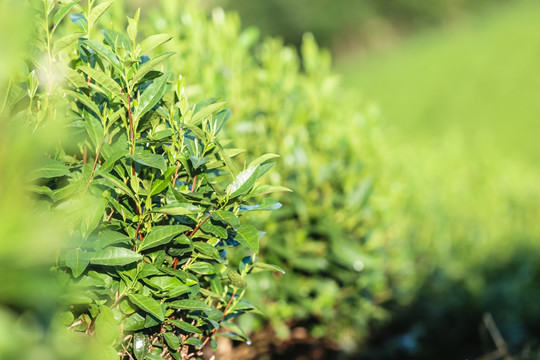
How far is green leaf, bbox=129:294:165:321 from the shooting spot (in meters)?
1.39

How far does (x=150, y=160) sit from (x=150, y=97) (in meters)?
0.20

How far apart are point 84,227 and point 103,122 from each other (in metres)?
0.33

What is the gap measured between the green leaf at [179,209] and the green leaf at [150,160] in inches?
4.3

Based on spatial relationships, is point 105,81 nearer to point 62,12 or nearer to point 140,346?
point 62,12

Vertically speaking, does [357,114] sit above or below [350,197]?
above

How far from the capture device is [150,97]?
150 centimetres

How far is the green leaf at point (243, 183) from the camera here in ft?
4.89

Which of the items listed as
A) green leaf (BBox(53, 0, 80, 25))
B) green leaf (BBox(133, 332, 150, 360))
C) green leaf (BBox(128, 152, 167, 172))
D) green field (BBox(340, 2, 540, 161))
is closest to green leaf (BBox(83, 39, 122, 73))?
green leaf (BBox(53, 0, 80, 25))

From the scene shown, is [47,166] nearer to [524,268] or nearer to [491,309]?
[491,309]

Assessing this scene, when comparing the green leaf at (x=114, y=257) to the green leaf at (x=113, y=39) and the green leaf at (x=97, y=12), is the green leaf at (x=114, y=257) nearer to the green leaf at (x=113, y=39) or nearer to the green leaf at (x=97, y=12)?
the green leaf at (x=113, y=39)

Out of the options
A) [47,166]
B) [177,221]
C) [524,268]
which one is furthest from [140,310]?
[524,268]

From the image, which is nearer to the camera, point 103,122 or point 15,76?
point 15,76

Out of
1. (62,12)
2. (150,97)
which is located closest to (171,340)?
(150,97)

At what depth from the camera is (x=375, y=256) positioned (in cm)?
353
